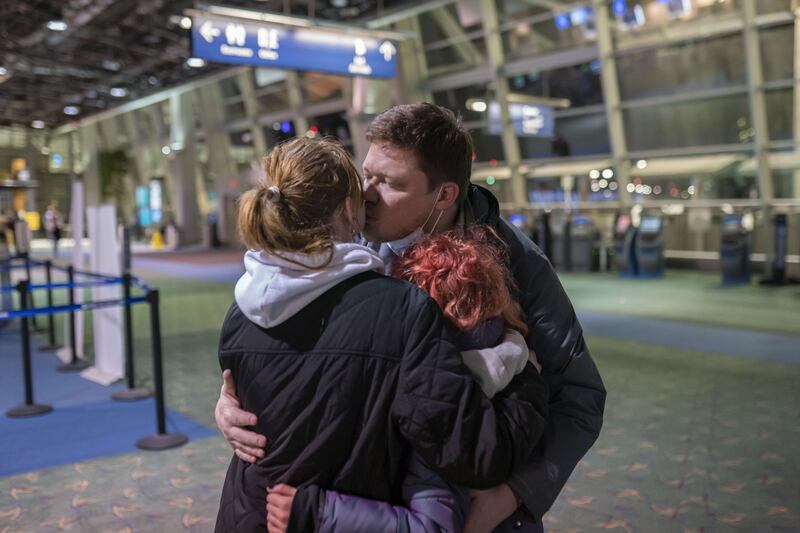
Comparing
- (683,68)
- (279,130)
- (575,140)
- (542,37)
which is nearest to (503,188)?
(575,140)

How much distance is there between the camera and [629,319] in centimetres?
862

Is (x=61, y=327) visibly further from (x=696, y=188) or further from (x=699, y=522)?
(x=696, y=188)

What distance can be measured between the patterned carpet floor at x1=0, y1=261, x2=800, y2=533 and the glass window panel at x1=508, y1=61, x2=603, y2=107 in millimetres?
9091

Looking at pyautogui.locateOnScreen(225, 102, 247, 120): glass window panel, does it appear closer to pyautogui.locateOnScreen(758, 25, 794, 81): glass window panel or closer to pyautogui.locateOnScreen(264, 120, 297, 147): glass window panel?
pyautogui.locateOnScreen(264, 120, 297, 147): glass window panel

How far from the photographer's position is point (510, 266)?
4.93 feet

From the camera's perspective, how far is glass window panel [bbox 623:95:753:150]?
532 inches

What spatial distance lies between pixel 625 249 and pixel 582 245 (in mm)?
1310

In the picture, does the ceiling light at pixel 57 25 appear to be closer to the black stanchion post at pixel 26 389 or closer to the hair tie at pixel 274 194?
the black stanchion post at pixel 26 389

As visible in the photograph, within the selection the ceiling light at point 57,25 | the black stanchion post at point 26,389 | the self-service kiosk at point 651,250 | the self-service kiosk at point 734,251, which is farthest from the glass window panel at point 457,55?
the black stanchion post at point 26,389

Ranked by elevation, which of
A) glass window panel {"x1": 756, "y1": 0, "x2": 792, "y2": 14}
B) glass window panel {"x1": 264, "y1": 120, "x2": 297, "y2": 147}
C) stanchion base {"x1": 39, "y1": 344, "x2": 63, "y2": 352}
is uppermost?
glass window panel {"x1": 756, "y1": 0, "x2": 792, "y2": 14}

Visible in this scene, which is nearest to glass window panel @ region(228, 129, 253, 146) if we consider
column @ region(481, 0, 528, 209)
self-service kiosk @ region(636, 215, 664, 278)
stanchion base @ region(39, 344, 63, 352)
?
column @ region(481, 0, 528, 209)

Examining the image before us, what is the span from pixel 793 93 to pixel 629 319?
673 centimetres

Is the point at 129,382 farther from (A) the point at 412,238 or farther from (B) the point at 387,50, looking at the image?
(B) the point at 387,50

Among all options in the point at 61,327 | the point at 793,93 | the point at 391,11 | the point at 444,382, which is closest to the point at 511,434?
the point at 444,382
